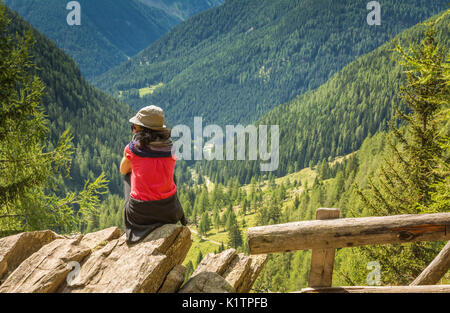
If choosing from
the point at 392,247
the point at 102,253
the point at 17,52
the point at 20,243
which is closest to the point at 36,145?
the point at 17,52

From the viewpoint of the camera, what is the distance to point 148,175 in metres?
6.48

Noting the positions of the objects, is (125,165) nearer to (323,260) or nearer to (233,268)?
(233,268)

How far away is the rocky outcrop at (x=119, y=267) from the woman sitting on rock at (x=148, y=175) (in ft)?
0.89

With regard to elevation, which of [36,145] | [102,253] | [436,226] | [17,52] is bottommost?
[102,253]

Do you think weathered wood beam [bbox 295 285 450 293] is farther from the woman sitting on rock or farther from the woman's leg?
the woman's leg

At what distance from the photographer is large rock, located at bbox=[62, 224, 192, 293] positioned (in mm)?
5180

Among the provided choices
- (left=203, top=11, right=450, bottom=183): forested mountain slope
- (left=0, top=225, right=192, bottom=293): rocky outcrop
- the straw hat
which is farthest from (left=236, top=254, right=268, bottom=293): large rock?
(left=203, top=11, right=450, bottom=183): forested mountain slope

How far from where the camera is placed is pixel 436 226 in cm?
571
